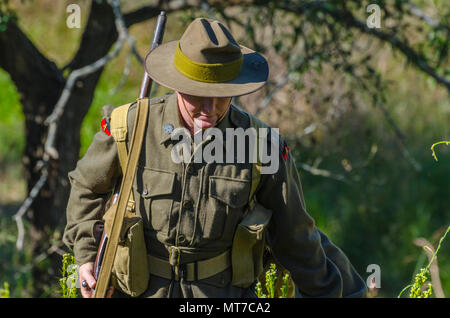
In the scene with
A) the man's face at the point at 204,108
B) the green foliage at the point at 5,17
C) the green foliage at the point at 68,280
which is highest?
the man's face at the point at 204,108

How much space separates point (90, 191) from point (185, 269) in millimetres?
525

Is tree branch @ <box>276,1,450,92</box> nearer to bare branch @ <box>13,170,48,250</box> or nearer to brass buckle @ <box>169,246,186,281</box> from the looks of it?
bare branch @ <box>13,170,48,250</box>

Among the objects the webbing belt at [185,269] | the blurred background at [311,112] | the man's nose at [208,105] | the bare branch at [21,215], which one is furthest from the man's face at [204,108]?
the bare branch at [21,215]

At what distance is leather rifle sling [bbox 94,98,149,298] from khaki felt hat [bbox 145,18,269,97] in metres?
0.23

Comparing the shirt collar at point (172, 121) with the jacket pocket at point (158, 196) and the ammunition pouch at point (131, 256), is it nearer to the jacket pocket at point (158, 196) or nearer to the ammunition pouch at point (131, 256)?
the jacket pocket at point (158, 196)

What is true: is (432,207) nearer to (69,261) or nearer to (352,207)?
(352,207)

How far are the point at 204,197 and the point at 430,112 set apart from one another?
7.05 m

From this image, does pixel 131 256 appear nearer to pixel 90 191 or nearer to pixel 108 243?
pixel 108 243

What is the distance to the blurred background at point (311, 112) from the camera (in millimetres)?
5113

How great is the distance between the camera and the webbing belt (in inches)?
107

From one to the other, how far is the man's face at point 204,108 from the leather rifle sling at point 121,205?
207mm

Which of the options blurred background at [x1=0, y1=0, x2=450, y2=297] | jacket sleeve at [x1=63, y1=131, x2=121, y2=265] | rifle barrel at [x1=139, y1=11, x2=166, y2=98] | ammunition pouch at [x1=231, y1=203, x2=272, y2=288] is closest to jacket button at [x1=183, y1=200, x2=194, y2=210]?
ammunition pouch at [x1=231, y1=203, x2=272, y2=288]

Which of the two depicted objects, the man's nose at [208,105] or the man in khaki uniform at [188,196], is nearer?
Result: the man's nose at [208,105]

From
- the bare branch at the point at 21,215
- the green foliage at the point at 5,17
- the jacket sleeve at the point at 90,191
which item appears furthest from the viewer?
the bare branch at the point at 21,215
